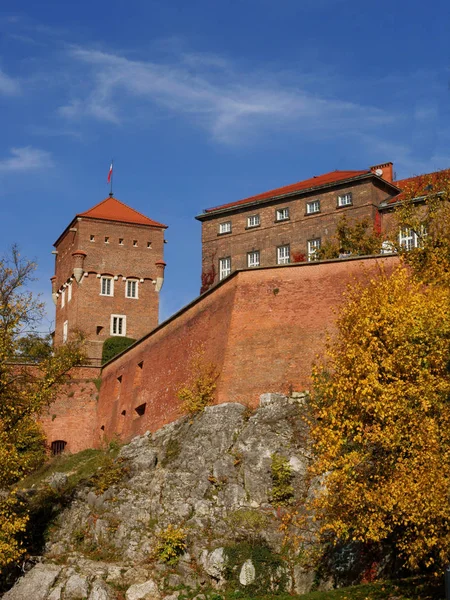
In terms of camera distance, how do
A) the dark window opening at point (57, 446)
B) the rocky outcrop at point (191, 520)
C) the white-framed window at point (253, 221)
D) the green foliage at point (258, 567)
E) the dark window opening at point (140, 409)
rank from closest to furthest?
the green foliage at point (258, 567) < the rocky outcrop at point (191, 520) < the dark window opening at point (140, 409) < the dark window opening at point (57, 446) < the white-framed window at point (253, 221)

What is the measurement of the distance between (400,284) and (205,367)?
1209 centimetres

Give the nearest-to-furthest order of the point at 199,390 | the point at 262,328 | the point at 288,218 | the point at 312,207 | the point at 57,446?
the point at 262,328 → the point at 199,390 → the point at 57,446 → the point at 312,207 → the point at 288,218

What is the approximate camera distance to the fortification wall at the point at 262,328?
31.3 meters

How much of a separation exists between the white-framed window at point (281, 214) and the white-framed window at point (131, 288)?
12.9m

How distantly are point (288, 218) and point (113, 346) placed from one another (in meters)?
13.3

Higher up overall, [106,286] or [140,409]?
[106,286]

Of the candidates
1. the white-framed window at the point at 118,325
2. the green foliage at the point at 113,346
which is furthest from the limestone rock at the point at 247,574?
the white-framed window at the point at 118,325

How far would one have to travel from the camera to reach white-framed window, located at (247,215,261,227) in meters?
49.2

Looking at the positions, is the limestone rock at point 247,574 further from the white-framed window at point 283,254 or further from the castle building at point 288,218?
the white-framed window at point 283,254

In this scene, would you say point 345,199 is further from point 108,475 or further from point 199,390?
point 108,475

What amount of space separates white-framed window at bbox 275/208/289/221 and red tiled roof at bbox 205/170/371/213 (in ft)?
2.74

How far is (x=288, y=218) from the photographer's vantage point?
158 ft

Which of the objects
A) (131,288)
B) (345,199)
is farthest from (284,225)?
(131,288)

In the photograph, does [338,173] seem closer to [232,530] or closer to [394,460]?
[232,530]
